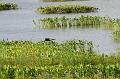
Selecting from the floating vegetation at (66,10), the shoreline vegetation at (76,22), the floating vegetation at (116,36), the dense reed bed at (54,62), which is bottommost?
the floating vegetation at (66,10)

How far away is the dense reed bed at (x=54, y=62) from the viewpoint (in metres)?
14.8

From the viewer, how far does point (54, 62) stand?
17281 mm

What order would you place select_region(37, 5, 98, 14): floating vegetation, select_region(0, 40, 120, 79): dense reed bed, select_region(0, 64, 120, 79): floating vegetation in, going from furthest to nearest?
→ select_region(37, 5, 98, 14): floating vegetation < select_region(0, 40, 120, 79): dense reed bed < select_region(0, 64, 120, 79): floating vegetation

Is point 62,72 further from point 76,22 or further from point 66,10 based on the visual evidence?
point 66,10

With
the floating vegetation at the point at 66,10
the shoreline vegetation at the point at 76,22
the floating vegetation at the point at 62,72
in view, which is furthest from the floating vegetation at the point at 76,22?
the floating vegetation at the point at 62,72

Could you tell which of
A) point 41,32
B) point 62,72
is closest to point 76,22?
point 41,32

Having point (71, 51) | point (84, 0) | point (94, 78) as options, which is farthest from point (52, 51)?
point (84, 0)

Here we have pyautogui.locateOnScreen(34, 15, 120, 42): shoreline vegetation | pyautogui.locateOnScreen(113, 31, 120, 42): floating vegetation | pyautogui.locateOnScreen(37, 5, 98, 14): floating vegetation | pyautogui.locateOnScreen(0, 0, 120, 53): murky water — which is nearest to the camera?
pyautogui.locateOnScreen(113, 31, 120, 42): floating vegetation

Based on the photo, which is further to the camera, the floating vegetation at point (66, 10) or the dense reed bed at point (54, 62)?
the floating vegetation at point (66, 10)

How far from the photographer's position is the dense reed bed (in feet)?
48.5

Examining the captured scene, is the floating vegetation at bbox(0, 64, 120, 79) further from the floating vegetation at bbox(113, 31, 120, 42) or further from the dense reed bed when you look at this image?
the floating vegetation at bbox(113, 31, 120, 42)

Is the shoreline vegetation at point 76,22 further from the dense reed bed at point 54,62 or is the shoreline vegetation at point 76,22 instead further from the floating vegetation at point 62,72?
the floating vegetation at point 62,72

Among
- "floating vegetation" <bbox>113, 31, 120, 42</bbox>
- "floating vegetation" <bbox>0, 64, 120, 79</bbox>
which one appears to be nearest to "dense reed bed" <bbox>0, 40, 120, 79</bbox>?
"floating vegetation" <bbox>0, 64, 120, 79</bbox>

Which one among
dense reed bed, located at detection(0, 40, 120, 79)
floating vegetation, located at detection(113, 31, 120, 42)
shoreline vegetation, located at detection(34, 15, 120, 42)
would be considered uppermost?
dense reed bed, located at detection(0, 40, 120, 79)
